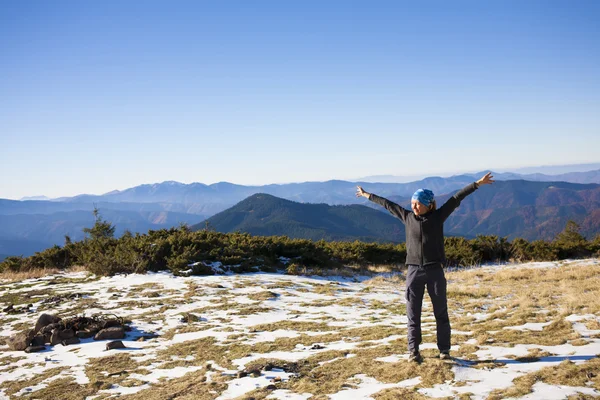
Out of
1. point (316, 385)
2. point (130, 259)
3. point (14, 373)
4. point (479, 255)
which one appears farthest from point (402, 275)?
point (14, 373)

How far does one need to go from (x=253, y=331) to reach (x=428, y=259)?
495 centimetres

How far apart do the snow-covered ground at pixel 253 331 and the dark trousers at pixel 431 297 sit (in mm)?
384

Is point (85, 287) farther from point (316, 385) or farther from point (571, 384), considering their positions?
point (571, 384)

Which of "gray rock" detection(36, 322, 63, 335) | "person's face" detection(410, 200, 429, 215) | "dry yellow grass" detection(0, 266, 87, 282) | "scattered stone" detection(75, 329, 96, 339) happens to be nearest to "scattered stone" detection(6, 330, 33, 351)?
"gray rock" detection(36, 322, 63, 335)

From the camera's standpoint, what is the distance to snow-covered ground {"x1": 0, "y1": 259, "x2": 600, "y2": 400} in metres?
5.30

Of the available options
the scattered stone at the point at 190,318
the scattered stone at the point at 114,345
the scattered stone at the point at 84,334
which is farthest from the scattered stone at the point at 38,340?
the scattered stone at the point at 190,318

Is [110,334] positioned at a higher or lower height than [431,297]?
lower

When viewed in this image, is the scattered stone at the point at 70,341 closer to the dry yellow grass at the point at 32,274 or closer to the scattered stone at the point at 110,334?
the scattered stone at the point at 110,334

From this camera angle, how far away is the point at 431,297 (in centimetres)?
570

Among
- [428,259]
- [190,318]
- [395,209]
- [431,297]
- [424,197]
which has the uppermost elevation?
[424,197]

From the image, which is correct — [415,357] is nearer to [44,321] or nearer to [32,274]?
[44,321]

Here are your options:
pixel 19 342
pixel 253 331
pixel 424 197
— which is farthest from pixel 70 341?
pixel 424 197

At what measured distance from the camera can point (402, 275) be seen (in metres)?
18.0

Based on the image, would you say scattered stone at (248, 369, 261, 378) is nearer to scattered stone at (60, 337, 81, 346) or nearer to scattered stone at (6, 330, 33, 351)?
scattered stone at (60, 337, 81, 346)
